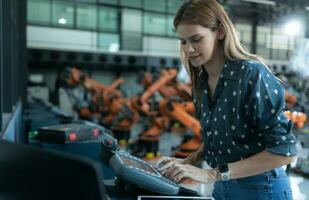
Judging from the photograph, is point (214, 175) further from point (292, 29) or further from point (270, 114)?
point (292, 29)

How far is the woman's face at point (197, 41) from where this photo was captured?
4.64 feet

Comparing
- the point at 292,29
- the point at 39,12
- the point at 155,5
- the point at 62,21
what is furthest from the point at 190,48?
the point at 292,29

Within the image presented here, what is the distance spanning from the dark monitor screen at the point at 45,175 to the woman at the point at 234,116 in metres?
0.61

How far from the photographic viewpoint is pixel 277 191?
1524mm

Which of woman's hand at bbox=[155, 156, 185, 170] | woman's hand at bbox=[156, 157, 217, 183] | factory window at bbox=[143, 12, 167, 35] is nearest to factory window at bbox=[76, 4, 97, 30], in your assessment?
factory window at bbox=[143, 12, 167, 35]

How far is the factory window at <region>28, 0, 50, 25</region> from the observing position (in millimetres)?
12758

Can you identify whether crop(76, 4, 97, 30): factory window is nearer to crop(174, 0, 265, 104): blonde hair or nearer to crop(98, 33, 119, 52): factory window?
crop(98, 33, 119, 52): factory window

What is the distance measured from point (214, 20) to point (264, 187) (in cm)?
69

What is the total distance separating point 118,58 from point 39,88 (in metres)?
2.78

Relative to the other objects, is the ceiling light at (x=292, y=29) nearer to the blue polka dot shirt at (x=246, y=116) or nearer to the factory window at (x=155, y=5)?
the factory window at (x=155, y=5)

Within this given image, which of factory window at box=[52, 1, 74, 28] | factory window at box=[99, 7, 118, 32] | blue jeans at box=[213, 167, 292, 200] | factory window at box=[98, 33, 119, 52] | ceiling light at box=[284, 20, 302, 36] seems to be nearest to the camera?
blue jeans at box=[213, 167, 292, 200]

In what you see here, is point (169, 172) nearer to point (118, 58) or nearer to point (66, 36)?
point (118, 58)

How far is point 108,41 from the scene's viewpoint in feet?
45.7

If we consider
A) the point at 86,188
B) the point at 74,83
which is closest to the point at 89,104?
the point at 74,83
